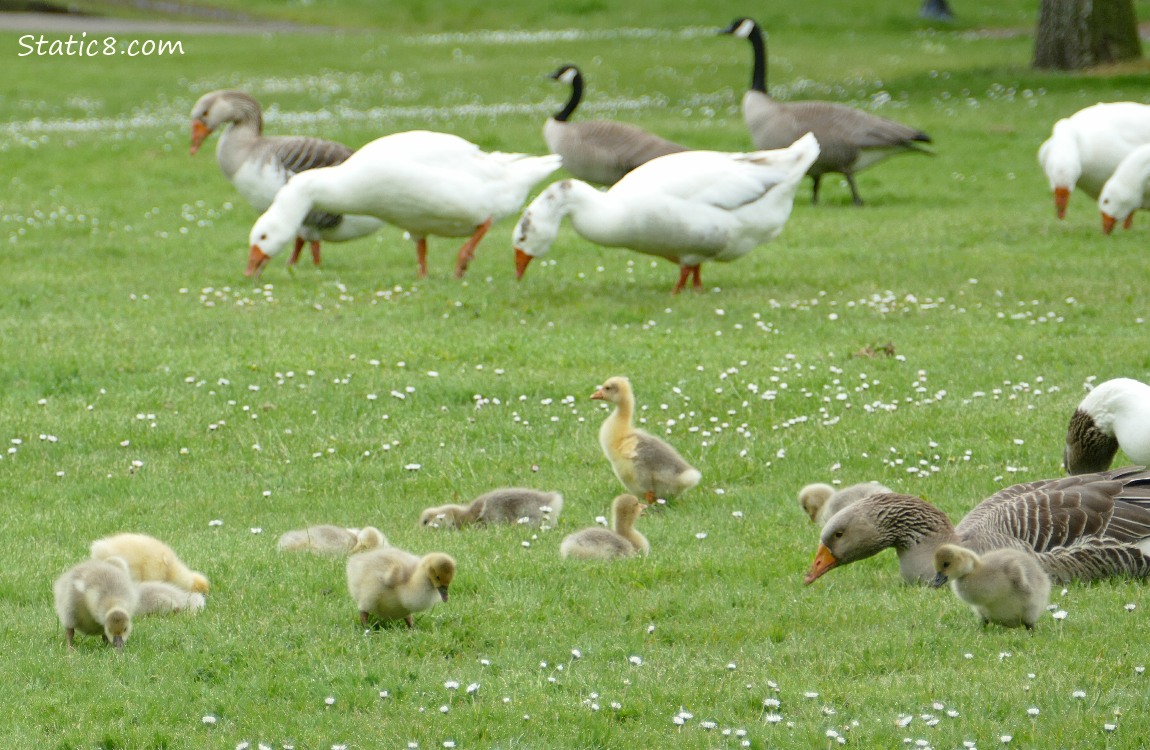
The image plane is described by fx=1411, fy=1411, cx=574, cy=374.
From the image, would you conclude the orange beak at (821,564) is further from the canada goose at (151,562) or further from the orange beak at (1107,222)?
the orange beak at (1107,222)

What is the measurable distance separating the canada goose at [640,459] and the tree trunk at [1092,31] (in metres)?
22.3

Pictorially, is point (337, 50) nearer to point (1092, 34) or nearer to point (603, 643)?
point (1092, 34)

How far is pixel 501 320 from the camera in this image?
41.6 ft

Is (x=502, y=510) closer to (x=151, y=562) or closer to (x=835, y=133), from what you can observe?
(x=151, y=562)

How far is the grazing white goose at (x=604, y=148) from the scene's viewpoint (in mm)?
17453

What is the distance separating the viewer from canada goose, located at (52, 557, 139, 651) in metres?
5.61

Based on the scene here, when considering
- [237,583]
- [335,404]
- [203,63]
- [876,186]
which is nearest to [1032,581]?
[237,583]

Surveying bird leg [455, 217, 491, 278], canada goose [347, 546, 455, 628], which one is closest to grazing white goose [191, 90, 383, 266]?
bird leg [455, 217, 491, 278]

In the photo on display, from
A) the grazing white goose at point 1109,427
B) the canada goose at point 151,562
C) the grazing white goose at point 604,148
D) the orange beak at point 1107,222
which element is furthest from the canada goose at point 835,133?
the canada goose at point 151,562

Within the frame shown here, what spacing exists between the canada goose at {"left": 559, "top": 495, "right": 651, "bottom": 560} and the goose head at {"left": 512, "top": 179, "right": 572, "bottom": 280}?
6.26 meters

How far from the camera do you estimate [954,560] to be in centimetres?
565

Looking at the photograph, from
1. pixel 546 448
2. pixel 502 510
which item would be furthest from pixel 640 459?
pixel 546 448

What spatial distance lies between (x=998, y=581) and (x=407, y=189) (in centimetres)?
907

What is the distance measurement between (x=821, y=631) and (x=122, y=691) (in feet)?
9.23
